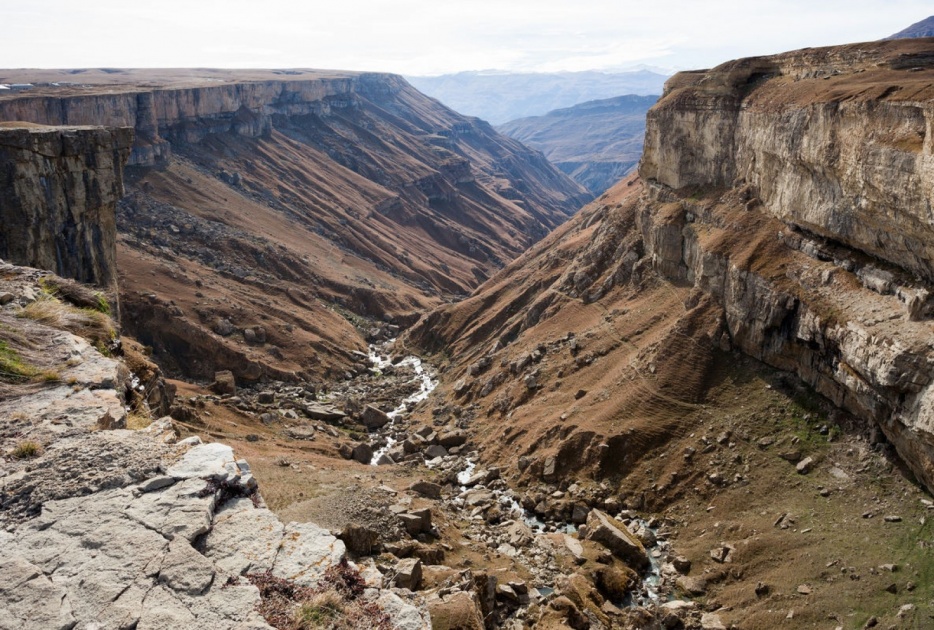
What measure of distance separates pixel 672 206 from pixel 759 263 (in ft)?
47.2

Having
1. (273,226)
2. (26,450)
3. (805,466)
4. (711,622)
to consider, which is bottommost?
(711,622)

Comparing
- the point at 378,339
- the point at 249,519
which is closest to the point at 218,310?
the point at 378,339

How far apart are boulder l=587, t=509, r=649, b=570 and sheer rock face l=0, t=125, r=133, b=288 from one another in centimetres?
3925

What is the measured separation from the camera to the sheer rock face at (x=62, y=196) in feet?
141

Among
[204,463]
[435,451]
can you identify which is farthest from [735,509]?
[204,463]

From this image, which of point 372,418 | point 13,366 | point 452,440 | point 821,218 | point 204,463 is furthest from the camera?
point 372,418

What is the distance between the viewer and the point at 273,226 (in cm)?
10481

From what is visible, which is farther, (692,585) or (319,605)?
(692,585)

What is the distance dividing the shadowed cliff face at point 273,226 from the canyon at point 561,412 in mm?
843

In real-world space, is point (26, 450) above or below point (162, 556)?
above

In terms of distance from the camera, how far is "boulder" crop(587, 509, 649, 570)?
3350 centimetres

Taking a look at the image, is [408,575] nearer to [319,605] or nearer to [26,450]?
[319,605]

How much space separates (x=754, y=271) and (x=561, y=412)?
16.1 m

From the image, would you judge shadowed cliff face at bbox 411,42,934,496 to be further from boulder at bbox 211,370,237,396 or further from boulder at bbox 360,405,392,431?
boulder at bbox 211,370,237,396
